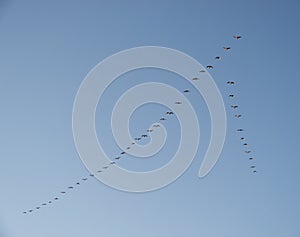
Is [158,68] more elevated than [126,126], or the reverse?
[158,68]

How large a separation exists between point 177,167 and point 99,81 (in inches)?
35.2

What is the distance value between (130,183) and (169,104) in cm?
68

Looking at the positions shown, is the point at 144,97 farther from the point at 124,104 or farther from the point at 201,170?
the point at 201,170

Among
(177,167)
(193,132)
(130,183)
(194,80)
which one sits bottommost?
(130,183)

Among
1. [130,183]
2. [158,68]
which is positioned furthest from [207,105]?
[130,183]

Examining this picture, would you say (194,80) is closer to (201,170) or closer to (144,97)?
(144,97)

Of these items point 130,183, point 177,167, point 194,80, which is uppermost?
point 194,80

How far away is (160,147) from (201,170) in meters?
0.36

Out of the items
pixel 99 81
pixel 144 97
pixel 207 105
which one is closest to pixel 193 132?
pixel 207 105

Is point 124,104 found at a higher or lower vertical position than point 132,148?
higher

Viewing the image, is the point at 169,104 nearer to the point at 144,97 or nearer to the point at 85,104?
the point at 144,97

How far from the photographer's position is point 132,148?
347cm

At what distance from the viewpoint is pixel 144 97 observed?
347 centimetres

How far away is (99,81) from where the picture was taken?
137 inches
